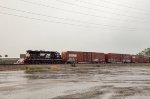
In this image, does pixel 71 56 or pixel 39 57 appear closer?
pixel 39 57

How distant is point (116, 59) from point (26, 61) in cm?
3320

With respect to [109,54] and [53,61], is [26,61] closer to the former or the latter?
[53,61]

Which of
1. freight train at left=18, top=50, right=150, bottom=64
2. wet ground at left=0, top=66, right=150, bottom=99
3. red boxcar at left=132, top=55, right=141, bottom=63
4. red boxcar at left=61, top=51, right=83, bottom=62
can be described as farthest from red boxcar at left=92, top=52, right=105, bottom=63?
wet ground at left=0, top=66, right=150, bottom=99

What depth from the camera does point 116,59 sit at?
8625 cm

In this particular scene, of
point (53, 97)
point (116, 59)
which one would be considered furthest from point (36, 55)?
point (53, 97)

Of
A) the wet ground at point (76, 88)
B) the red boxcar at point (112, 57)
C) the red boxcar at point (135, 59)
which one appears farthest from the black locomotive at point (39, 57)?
the red boxcar at point (135, 59)

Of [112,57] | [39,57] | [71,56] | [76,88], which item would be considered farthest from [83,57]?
[76,88]

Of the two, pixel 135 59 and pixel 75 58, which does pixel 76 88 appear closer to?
pixel 75 58

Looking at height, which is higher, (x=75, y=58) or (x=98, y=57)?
(x=98, y=57)

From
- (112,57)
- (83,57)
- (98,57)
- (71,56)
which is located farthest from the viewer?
(112,57)

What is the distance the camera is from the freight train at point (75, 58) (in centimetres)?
6019

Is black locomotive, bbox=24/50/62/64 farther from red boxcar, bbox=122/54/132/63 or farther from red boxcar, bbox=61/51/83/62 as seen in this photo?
red boxcar, bbox=122/54/132/63

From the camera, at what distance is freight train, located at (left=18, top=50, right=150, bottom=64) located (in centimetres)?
6019

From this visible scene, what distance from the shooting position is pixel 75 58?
238ft
